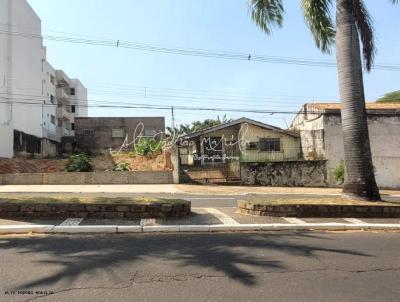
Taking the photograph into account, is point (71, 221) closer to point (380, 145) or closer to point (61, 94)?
point (380, 145)

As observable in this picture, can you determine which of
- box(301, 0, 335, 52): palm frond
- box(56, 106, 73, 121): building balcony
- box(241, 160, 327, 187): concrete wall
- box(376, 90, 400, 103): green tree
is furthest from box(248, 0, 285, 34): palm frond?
box(56, 106, 73, 121): building balcony

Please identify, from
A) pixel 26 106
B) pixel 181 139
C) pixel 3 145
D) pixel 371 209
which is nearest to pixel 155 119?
pixel 26 106

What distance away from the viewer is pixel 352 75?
12.8 m

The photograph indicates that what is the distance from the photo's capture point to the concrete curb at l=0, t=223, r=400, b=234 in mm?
8531

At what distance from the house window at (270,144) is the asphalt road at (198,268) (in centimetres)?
2475

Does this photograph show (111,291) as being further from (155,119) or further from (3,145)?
(155,119)

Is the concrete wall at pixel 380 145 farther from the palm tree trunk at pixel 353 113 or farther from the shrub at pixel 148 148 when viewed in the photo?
the palm tree trunk at pixel 353 113

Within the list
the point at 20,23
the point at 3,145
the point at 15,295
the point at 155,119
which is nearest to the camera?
the point at 15,295

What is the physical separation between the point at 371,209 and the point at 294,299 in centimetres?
Answer: 711

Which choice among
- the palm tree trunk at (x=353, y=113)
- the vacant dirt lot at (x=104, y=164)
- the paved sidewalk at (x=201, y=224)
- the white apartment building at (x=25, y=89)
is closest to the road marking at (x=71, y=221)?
the paved sidewalk at (x=201, y=224)

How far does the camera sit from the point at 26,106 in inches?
1859

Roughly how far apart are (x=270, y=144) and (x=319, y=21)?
19414 millimetres

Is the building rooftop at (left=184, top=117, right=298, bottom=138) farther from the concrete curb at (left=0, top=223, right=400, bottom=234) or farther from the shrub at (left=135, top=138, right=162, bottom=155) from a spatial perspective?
the concrete curb at (left=0, top=223, right=400, bottom=234)

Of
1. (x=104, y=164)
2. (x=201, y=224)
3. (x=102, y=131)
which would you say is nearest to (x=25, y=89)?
(x=102, y=131)
